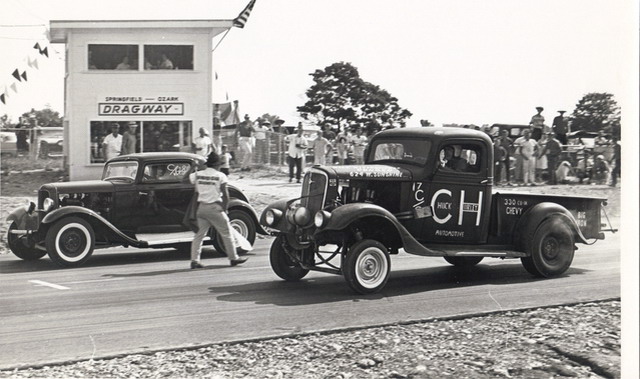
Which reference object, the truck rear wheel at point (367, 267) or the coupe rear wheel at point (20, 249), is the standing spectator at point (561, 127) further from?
the coupe rear wheel at point (20, 249)

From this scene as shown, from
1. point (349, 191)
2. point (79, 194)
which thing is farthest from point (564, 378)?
point (79, 194)

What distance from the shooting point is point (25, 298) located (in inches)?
192

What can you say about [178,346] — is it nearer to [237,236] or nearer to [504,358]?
[504,358]

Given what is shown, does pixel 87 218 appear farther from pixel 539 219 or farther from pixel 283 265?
pixel 539 219

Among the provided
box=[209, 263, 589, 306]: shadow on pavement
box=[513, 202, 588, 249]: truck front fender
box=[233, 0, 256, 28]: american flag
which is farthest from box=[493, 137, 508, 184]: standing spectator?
box=[233, 0, 256, 28]: american flag

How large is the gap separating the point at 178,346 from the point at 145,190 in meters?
3.24

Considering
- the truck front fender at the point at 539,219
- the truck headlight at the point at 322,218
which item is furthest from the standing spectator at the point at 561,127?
Result: the truck headlight at the point at 322,218

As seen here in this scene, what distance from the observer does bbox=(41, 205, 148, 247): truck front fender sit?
6.45m

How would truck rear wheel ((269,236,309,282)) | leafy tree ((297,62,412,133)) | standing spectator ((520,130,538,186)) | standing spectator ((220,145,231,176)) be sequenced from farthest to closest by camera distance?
truck rear wheel ((269,236,309,282))
standing spectator ((520,130,538,186))
standing spectator ((220,145,231,176))
leafy tree ((297,62,412,133))

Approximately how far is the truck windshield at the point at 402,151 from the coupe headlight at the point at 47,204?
2421 millimetres

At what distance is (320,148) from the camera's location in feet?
18.0

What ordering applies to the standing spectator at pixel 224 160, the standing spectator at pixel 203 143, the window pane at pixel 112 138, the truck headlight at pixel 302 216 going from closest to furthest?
the window pane at pixel 112 138, the standing spectator at pixel 203 143, the standing spectator at pixel 224 160, the truck headlight at pixel 302 216

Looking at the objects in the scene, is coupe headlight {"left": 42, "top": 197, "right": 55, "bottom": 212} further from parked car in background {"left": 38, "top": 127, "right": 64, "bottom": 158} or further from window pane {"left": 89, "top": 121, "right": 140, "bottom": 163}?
parked car in background {"left": 38, "top": 127, "right": 64, "bottom": 158}

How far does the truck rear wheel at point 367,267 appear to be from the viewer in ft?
18.4
